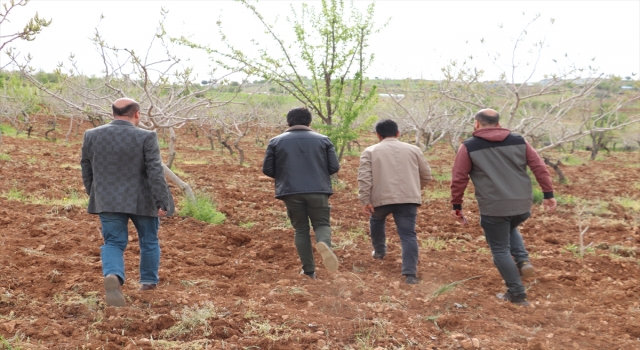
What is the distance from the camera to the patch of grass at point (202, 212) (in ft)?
23.9

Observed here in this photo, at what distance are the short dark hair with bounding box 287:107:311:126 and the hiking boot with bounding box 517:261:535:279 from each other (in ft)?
6.72

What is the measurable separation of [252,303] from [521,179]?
2.14m

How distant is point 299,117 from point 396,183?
0.99 m

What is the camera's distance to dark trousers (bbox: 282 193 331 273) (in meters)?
4.74

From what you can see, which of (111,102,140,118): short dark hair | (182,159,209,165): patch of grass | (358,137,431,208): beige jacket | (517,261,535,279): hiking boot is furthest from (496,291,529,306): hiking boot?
(182,159,209,165): patch of grass

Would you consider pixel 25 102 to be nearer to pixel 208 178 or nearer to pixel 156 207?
pixel 208 178

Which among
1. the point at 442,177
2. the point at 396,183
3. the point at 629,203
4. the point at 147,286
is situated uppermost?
the point at 396,183

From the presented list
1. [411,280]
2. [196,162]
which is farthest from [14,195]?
[196,162]

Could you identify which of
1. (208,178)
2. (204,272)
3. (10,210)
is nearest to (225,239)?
(204,272)

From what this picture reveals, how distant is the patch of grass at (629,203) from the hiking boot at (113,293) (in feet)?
29.5

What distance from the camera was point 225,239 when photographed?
251 inches

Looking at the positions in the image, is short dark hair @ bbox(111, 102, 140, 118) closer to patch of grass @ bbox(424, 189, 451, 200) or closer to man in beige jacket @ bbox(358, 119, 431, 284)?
man in beige jacket @ bbox(358, 119, 431, 284)

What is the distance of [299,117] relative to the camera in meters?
4.85

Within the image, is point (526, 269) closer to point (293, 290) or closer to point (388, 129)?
point (388, 129)
